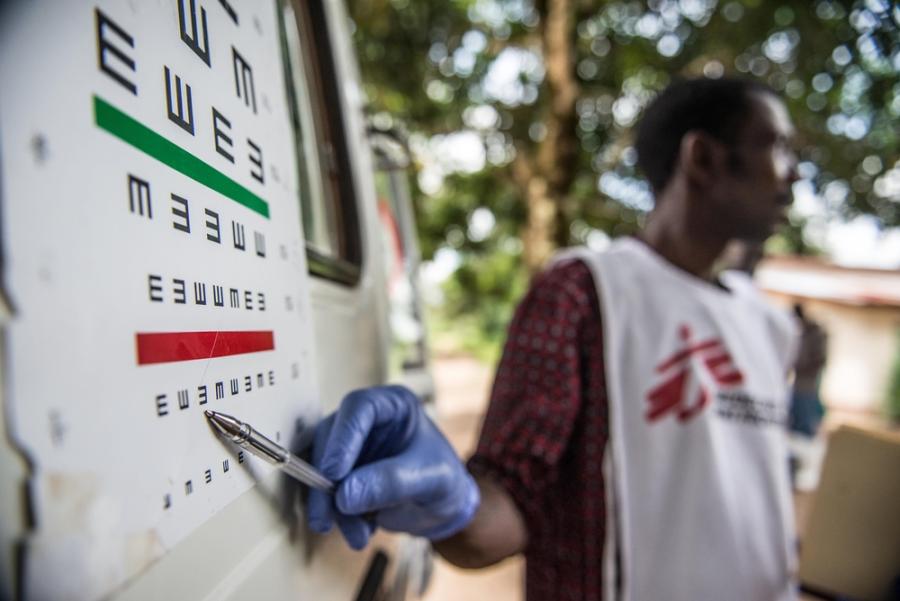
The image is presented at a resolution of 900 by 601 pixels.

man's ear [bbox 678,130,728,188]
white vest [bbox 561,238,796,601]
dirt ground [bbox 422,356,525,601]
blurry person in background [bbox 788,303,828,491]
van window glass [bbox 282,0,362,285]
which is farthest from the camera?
dirt ground [bbox 422,356,525,601]

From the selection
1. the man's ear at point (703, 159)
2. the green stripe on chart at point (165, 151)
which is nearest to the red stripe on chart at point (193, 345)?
the green stripe on chart at point (165, 151)

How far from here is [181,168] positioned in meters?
0.41

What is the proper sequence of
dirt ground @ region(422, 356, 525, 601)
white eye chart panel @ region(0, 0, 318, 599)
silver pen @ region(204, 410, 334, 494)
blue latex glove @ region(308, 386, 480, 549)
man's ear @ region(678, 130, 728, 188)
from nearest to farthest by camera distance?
white eye chart panel @ region(0, 0, 318, 599) → silver pen @ region(204, 410, 334, 494) → blue latex glove @ region(308, 386, 480, 549) → man's ear @ region(678, 130, 728, 188) → dirt ground @ region(422, 356, 525, 601)

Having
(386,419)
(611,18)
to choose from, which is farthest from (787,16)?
(386,419)

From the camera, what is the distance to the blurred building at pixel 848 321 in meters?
10.3

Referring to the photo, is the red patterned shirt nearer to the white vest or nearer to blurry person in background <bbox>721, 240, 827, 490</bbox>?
the white vest

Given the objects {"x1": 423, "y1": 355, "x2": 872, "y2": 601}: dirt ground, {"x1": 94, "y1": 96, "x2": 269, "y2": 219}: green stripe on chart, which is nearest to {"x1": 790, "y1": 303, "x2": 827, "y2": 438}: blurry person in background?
{"x1": 423, "y1": 355, "x2": 872, "y2": 601}: dirt ground

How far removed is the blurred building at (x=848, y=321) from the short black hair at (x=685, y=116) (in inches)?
379

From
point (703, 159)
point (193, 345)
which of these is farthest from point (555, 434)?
point (703, 159)

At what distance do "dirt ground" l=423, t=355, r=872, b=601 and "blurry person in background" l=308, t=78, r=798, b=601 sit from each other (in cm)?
40

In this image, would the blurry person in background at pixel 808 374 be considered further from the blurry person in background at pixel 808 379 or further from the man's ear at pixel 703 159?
the man's ear at pixel 703 159

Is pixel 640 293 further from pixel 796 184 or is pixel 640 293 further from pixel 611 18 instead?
pixel 611 18

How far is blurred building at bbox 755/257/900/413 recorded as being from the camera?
10312 millimetres

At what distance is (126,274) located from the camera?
0.34 meters
